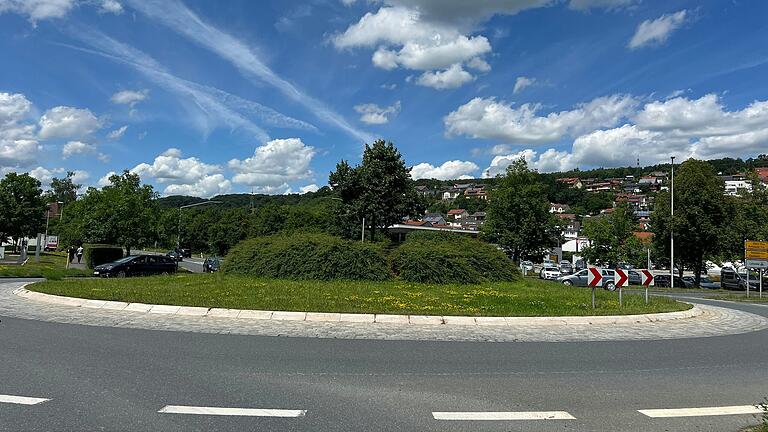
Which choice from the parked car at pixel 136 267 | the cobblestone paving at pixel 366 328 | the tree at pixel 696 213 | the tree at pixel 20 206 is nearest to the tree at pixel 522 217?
the tree at pixel 696 213

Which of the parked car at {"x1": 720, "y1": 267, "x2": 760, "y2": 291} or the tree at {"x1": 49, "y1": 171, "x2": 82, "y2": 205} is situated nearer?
the parked car at {"x1": 720, "y1": 267, "x2": 760, "y2": 291}

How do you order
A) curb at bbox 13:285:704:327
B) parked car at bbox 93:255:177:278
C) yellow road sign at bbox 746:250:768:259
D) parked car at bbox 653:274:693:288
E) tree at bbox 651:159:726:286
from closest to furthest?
curb at bbox 13:285:704:327
parked car at bbox 93:255:177:278
yellow road sign at bbox 746:250:768:259
tree at bbox 651:159:726:286
parked car at bbox 653:274:693:288

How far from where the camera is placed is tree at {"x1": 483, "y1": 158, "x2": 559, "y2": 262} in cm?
4972

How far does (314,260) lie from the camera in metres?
22.9

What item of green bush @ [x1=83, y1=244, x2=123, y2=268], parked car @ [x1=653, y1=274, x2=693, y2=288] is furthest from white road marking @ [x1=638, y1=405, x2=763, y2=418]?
parked car @ [x1=653, y1=274, x2=693, y2=288]

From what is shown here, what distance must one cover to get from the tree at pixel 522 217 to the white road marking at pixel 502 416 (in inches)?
1775

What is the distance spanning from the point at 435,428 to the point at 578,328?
8680mm

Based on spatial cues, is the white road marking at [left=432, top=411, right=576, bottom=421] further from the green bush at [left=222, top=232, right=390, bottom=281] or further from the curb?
the green bush at [left=222, top=232, right=390, bottom=281]

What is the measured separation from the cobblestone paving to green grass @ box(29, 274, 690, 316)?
1082mm

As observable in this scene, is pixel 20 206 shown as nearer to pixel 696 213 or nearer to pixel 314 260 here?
pixel 314 260

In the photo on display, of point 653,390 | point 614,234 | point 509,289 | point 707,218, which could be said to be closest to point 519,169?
point 614,234

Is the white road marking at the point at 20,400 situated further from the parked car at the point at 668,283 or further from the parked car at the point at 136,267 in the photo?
the parked car at the point at 668,283

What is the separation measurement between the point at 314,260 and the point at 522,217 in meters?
32.0

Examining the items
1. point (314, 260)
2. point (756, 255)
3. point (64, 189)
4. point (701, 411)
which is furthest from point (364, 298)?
point (64, 189)
